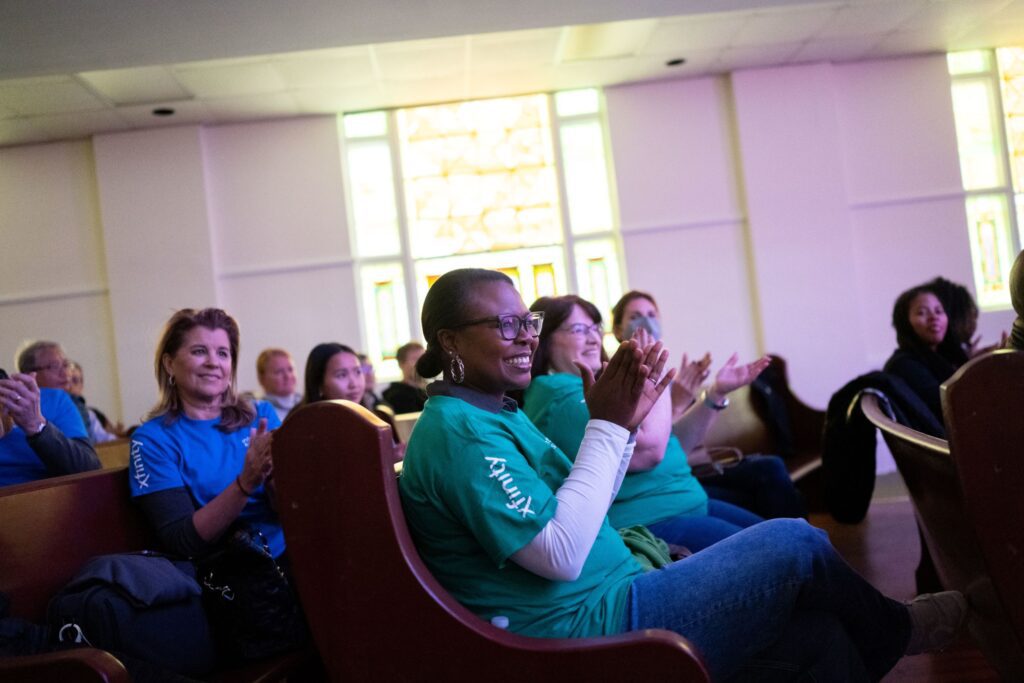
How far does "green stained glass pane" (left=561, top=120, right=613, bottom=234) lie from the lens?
7473 millimetres

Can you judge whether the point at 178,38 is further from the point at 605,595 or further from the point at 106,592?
the point at 605,595

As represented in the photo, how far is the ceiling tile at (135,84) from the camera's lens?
5.77m

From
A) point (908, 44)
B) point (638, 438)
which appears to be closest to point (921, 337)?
point (638, 438)

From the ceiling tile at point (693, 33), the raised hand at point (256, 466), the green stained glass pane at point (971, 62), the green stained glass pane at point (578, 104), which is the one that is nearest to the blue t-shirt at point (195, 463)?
the raised hand at point (256, 466)

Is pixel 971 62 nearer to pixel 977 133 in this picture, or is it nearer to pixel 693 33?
pixel 977 133

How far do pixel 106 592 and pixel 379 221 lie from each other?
5.69 metres

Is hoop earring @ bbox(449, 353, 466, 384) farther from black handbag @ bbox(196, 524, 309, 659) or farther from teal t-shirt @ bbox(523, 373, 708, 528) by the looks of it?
black handbag @ bbox(196, 524, 309, 659)

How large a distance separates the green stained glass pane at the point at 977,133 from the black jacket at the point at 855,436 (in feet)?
16.3

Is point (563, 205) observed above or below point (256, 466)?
above

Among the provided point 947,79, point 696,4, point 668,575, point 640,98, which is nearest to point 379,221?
point 640,98

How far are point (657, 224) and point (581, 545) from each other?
6.06m

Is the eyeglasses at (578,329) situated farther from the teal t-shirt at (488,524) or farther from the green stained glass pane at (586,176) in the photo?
the green stained glass pane at (586,176)

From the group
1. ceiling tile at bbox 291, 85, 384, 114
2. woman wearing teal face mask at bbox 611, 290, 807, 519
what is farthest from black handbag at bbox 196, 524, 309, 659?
ceiling tile at bbox 291, 85, 384, 114

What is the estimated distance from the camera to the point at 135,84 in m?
6.01
